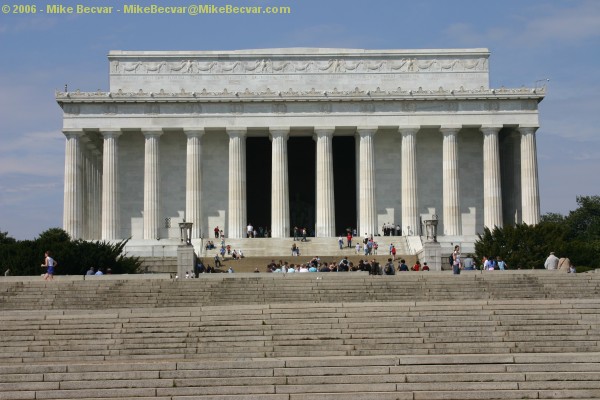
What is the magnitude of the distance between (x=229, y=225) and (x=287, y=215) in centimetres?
442

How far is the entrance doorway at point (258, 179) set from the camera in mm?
90438

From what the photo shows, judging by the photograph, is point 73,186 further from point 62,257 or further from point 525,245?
point 525,245

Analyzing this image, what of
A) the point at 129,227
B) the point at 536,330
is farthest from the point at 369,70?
the point at 536,330

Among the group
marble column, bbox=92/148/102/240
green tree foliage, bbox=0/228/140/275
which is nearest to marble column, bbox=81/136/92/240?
marble column, bbox=92/148/102/240

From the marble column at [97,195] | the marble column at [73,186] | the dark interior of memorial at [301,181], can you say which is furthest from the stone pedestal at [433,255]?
the marble column at [97,195]

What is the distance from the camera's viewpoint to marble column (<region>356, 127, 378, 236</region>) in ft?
269

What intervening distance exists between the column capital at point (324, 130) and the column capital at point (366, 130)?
1.97 metres

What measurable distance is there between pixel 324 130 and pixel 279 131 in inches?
132

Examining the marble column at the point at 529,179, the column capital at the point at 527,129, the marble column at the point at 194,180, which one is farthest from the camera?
the marble column at the point at 194,180

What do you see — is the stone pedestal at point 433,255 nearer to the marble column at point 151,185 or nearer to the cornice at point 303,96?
the cornice at point 303,96

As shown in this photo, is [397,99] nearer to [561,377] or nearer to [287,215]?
[287,215]

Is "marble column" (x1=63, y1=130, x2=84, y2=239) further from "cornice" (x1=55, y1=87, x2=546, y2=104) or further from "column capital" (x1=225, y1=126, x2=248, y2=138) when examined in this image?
"column capital" (x1=225, y1=126, x2=248, y2=138)

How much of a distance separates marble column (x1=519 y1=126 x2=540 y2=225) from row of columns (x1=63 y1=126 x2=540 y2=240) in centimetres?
7

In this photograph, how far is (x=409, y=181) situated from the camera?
82.6m
